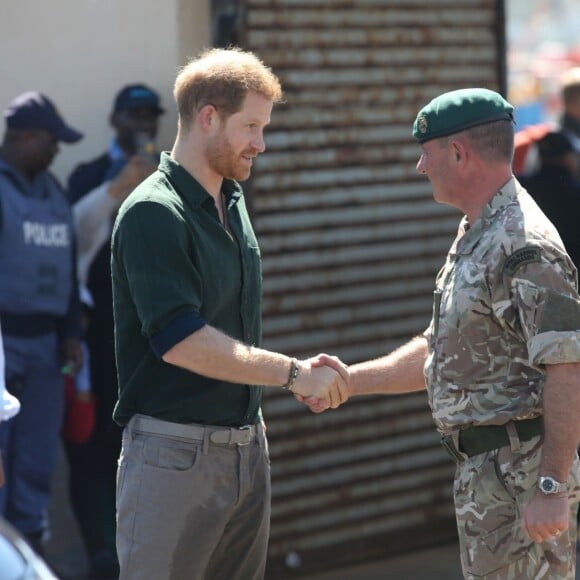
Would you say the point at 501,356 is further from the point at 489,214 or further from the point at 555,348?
the point at 489,214

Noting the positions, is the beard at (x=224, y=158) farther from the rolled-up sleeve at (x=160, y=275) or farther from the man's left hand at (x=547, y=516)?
the man's left hand at (x=547, y=516)

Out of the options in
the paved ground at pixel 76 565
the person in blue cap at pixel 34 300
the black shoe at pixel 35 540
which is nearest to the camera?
the person in blue cap at pixel 34 300

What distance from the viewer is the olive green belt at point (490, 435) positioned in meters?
3.80

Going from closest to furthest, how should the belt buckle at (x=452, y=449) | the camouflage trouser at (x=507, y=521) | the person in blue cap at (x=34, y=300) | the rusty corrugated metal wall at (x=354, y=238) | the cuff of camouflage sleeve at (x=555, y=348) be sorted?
the cuff of camouflage sleeve at (x=555, y=348)
the camouflage trouser at (x=507, y=521)
the belt buckle at (x=452, y=449)
the person in blue cap at (x=34, y=300)
the rusty corrugated metal wall at (x=354, y=238)

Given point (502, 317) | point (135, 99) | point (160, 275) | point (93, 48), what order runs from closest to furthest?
point (502, 317) < point (160, 275) < point (135, 99) < point (93, 48)

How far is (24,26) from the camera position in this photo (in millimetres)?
6238

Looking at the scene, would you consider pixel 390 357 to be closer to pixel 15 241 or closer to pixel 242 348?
pixel 242 348

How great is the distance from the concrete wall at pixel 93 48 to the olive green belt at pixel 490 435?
3.00 metres

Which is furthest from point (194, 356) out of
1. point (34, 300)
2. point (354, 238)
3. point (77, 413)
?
point (354, 238)

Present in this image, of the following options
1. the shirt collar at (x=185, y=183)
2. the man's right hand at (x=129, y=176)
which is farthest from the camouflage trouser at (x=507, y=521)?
the man's right hand at (x=129, y=176)

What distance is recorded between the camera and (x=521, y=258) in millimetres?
3684

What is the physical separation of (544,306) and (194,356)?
954 millimetres

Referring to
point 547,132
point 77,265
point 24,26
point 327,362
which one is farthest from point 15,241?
point 547,132

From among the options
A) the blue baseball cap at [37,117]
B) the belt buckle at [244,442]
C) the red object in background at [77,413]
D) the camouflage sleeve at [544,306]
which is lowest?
the red object in background at [77,413]
